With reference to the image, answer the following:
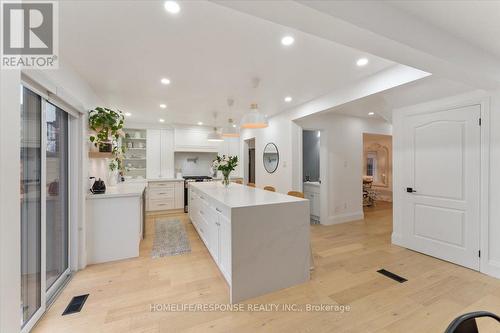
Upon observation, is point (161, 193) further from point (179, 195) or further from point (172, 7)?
point (172, 7)

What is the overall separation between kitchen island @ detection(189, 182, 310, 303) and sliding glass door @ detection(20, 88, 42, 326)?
5.15 feet

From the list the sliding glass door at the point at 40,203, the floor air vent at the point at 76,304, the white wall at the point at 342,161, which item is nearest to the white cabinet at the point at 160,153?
the sliding glass door at the point at 40,203

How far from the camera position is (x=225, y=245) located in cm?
213

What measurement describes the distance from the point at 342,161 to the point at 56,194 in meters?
4.82

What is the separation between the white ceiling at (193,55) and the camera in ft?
5.38

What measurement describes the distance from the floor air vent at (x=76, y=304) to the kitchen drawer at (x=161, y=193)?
3512mm

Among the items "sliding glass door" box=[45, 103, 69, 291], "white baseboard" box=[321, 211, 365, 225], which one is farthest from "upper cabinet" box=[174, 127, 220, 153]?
"white baseboard" box=[321, 211, 365, 225]

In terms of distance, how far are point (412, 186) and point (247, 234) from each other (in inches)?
107

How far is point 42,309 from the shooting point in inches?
71.6

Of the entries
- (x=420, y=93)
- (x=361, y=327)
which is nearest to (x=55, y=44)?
(x=361, y=327)

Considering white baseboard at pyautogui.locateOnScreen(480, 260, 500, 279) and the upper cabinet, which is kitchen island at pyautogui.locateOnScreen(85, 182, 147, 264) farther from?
white baseboard at pyautogui.locateOnScreen(480, 260, 500, 279)

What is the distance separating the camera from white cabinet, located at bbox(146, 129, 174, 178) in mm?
5785

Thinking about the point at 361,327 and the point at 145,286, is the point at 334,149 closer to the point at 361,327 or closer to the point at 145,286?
the point at 361,327

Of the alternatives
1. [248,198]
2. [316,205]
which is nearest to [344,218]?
[316,205]
